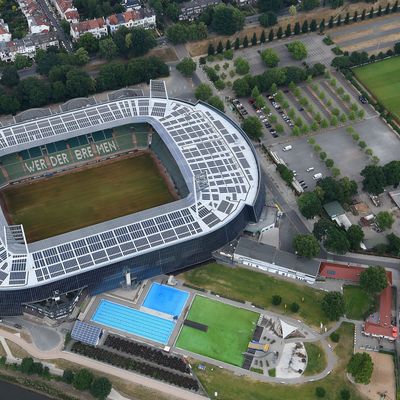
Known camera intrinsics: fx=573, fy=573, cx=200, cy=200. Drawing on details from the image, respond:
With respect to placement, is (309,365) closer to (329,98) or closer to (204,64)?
(329,98)

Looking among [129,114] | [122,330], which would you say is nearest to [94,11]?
[129,114]

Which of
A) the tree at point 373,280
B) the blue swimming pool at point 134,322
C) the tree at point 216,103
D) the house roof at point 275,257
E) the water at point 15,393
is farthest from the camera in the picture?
the tree at point 216,103

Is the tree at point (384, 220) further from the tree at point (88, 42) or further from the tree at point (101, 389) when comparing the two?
the tree at point (88, 42)

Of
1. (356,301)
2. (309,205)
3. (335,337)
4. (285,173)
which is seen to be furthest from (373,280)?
(285,173)

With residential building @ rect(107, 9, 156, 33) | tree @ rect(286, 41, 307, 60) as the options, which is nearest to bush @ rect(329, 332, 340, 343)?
tree @ rect(286, 41, 307, 60)

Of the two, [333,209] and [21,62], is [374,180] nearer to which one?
[333,209]

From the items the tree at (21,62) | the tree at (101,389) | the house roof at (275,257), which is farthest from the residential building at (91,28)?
the tree at (101,389)
